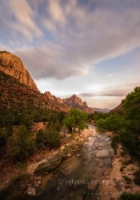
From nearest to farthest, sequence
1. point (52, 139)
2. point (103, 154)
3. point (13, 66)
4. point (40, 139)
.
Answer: point (103, 154) → point (40, 139) → point (52, 139) → point (13, 66)

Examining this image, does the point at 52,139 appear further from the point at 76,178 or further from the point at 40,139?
the point at 76,178

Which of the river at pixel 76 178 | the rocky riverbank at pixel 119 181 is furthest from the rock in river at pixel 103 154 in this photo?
the rocky riverbank at pixel 119 181

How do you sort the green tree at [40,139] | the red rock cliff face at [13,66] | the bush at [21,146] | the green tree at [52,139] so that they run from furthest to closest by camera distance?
the red rock cliff face at [13,66]
the green tree at [52,139]
the green tree at [40,139]
the bush at [21,146]

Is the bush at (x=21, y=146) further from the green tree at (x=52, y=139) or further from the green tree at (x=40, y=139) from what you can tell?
the green tree at (x=52, y=139)

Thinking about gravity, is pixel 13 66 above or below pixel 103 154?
above

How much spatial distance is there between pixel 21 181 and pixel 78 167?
34.0 feet

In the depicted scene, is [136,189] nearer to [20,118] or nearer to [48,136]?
[48,136]

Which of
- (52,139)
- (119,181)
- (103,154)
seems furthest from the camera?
(52,139)

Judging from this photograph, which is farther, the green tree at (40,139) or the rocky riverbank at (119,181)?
the green tree at (40,139)

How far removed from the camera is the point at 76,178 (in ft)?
64.7

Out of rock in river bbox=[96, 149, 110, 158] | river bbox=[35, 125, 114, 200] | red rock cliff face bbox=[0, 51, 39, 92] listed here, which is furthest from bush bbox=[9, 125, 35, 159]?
red rock cliff face bbox=[0, 51, 39, 92]

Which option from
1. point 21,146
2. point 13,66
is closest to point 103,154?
point 21,146

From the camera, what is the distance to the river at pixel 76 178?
52.4ft

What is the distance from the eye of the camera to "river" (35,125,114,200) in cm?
1596
